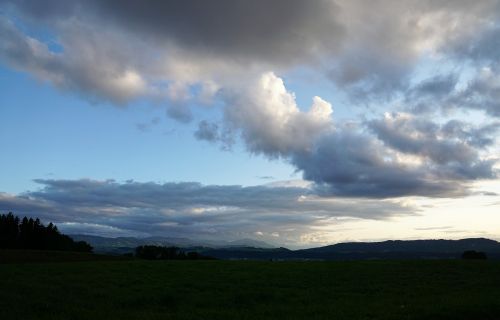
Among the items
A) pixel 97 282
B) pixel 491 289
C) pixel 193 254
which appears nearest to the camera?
pixel 491 289

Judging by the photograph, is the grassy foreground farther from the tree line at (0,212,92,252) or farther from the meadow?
the tree line at (0,212,92,252)

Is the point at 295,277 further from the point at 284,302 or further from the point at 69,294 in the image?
the point at 69,294

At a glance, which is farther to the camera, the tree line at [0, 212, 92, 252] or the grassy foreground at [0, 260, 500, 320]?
the tree line at [0, 212, 92, 252]

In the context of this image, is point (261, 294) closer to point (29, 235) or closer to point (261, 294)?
point (261, 294)

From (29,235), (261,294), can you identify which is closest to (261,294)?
(261,294)

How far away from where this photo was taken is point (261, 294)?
28500mm

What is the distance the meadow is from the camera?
835 inches

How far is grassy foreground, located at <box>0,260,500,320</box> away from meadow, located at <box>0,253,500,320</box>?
1.9 inches

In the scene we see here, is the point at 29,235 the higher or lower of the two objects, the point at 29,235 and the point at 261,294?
the higher

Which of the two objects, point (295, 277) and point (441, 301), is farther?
point (295, 277)

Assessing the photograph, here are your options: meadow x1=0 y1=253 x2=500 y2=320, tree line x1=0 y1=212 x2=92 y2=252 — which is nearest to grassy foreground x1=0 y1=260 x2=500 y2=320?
meadow x1=0 y1=253 x2=500 y2=320

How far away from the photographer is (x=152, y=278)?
3919 cm

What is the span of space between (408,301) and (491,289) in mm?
9197

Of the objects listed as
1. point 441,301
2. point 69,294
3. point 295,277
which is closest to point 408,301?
point 441,301
